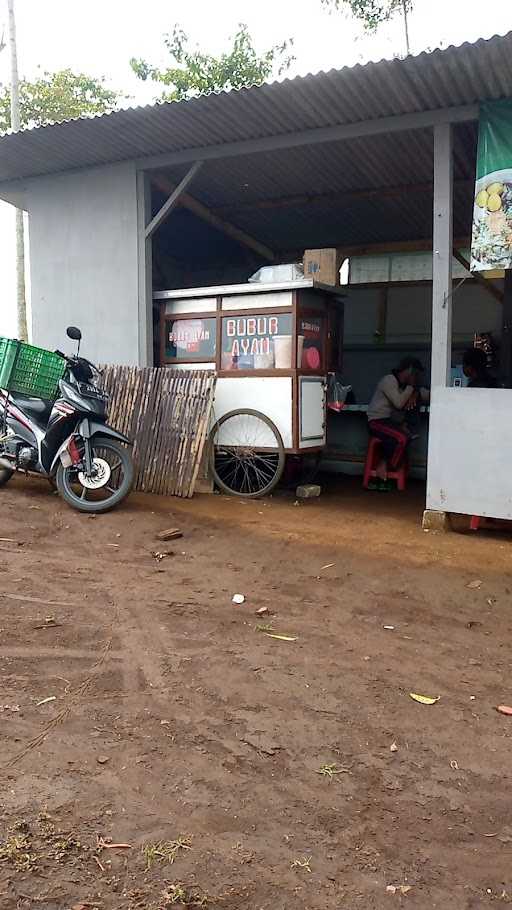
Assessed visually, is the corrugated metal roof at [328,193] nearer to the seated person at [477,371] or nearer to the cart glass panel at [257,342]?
the cart glass panel at [257,342]

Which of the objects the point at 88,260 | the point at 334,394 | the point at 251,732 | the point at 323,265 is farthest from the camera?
the point at 88,260

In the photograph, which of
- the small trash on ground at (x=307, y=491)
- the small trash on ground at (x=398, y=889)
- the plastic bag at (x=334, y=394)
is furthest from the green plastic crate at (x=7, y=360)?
the small trash on ground at (x=398, y=889)

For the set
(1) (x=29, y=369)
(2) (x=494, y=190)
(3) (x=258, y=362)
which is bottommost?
(1) (x=29, y=369)

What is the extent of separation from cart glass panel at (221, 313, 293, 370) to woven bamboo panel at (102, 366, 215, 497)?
51cm

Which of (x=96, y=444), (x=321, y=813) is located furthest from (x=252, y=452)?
(x=321, y=813)

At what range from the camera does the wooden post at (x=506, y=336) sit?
30.3ft

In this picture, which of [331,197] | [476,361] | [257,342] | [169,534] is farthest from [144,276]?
[476,361]

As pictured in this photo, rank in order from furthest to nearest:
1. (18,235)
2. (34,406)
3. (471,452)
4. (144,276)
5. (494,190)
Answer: (18,235)
(144,276)
(34,406)
(471,452)
(494,190)

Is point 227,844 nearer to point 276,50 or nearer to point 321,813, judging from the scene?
point 321,813

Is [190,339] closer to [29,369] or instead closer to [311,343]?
[311,343]

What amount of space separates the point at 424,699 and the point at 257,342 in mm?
4855

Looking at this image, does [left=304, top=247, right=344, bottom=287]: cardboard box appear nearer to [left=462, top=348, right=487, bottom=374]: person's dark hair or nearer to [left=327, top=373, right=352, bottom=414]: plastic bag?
[left=327, top=373, right=352, bottom=414]: plastic bag

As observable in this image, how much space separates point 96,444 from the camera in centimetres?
599

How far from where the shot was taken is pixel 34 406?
6.38 m
